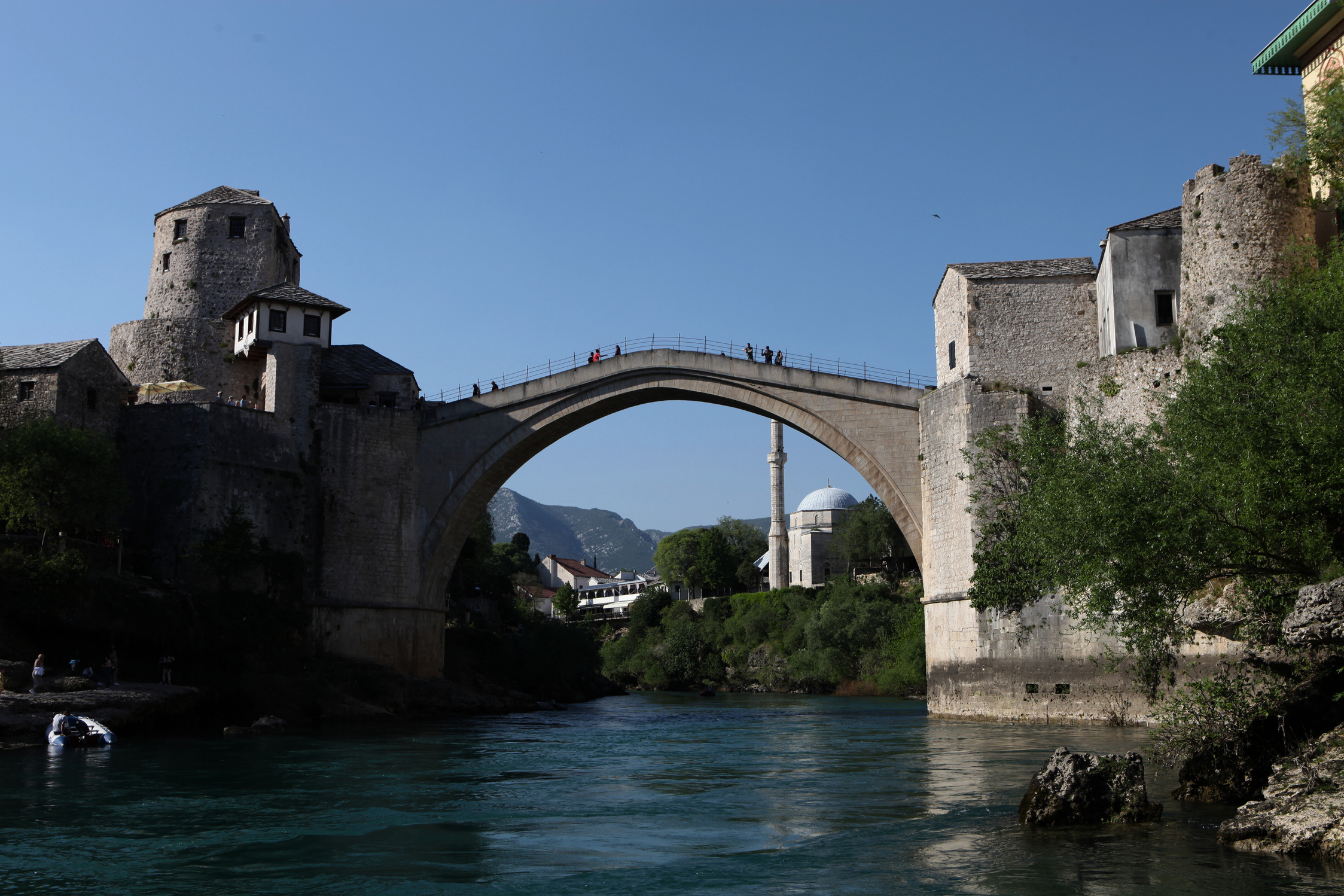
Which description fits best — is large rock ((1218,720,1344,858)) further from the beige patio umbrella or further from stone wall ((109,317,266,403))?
stone wall ((109,317,266,403))

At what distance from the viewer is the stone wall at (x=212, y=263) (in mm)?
35656

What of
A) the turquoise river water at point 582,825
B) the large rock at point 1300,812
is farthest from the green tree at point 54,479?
the large rock at point 1300,812

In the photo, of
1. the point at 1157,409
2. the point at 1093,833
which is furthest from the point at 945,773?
the point at 1157,409

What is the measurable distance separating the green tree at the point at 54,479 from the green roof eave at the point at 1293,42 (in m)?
27.7

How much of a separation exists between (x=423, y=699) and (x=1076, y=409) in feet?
58.3

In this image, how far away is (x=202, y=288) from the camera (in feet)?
117

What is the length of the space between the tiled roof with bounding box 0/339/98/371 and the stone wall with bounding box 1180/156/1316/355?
25.8m

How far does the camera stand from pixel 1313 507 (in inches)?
457

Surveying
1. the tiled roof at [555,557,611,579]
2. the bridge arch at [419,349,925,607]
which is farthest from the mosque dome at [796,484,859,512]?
the bridge arch at [419,349,925,607]

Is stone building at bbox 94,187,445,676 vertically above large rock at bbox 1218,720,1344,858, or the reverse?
stone building at bbox 94,187,445,676

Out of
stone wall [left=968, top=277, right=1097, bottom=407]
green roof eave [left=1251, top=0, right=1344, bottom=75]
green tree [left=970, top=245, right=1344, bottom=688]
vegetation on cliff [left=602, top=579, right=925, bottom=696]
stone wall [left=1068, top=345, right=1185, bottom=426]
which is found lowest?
vegetation on cliff [left=602, top=579, right=925, bottom=696]

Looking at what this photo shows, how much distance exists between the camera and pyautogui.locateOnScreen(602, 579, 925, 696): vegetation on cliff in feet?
153

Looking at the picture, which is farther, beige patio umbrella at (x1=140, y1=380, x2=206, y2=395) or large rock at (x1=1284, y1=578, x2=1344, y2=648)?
beige patio umbrella at (x1=140, y1=380, x2=206, y2=395)

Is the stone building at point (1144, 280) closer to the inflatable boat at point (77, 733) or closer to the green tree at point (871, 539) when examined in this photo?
the inflatable boat at point (77, 733)
